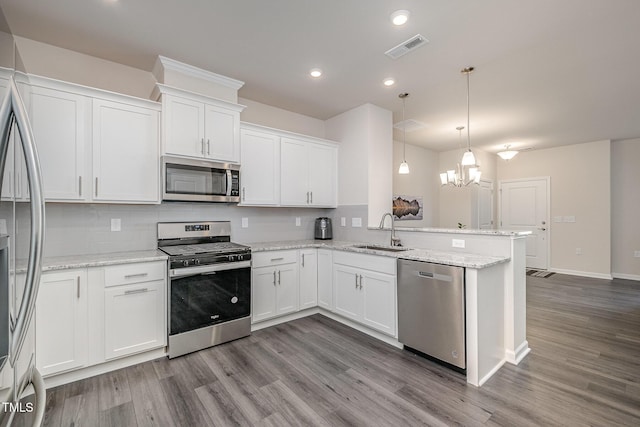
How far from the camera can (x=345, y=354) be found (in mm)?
2615

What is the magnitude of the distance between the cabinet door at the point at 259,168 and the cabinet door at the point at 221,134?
7.2 inches

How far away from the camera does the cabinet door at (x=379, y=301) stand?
2729 mm

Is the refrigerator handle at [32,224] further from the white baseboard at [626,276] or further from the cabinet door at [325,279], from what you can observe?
the white baseboard at [626,276]

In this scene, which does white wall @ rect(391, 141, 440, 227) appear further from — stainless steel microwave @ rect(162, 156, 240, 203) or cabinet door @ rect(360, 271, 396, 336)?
stainless steel microwave @ rect(162, 156, 240, 203)

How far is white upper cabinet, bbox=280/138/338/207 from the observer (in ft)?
12.1

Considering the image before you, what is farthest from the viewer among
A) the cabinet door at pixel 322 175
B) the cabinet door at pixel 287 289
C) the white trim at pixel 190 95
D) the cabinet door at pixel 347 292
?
the cabinet door at pixel 322 175

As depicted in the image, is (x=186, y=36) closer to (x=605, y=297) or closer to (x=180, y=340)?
(x=180, y=340)

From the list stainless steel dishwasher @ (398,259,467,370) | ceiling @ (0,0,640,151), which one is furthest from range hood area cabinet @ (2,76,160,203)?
stainless steel dishwasher @ (398,259,467,370)

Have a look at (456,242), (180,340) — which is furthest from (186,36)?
(456,242)

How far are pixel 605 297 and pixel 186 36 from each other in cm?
644

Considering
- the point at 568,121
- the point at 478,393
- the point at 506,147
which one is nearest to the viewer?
the point at 478,393

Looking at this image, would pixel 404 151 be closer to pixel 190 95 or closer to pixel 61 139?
pixel 190 95

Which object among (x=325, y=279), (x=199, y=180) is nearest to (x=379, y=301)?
(x=325, y=279)

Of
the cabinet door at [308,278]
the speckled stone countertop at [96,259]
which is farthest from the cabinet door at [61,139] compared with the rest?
the cabinet door at [308,278]
